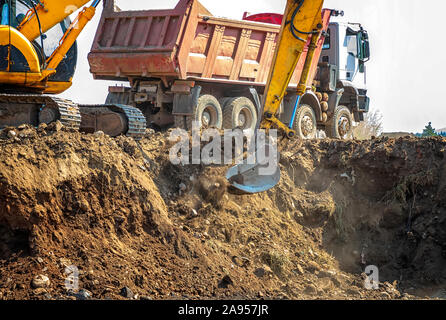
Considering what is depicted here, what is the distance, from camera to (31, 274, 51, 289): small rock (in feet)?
14.3

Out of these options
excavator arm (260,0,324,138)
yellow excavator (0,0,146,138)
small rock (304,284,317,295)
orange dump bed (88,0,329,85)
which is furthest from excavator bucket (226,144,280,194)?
orange dump bed (88,0,329,85)

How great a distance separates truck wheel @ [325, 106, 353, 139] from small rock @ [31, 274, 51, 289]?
10183 mm

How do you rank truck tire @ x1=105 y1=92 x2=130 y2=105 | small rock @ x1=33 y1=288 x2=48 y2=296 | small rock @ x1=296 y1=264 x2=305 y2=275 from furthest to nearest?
1. truck tire @ x1=105 y1=92 x2=130 y2=105
2. small rock @ x1=296 y1=264 x2=305 y2=275
3. small rock @ x1=33 y1=288 x2=48 y2=296

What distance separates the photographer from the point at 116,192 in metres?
5.60

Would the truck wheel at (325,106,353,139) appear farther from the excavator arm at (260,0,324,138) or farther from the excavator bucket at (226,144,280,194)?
the excavator bucket at (226,144,280,194)

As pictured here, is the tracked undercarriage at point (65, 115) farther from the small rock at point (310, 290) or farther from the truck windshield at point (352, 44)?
the truck windshield at point (352, 44)

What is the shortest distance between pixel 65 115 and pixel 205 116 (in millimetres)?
3706

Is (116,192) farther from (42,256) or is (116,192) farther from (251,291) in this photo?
(251,291)

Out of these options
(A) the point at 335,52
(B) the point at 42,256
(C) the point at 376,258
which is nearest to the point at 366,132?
(A) the point at 335,52

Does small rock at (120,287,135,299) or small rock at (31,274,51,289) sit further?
small rock at (120,287,135,299)

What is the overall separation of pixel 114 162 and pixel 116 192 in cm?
39

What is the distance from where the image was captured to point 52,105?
7.52 metres

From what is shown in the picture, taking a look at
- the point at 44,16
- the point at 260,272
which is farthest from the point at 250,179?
the point at 44,16

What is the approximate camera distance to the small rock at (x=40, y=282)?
14.3 feet
